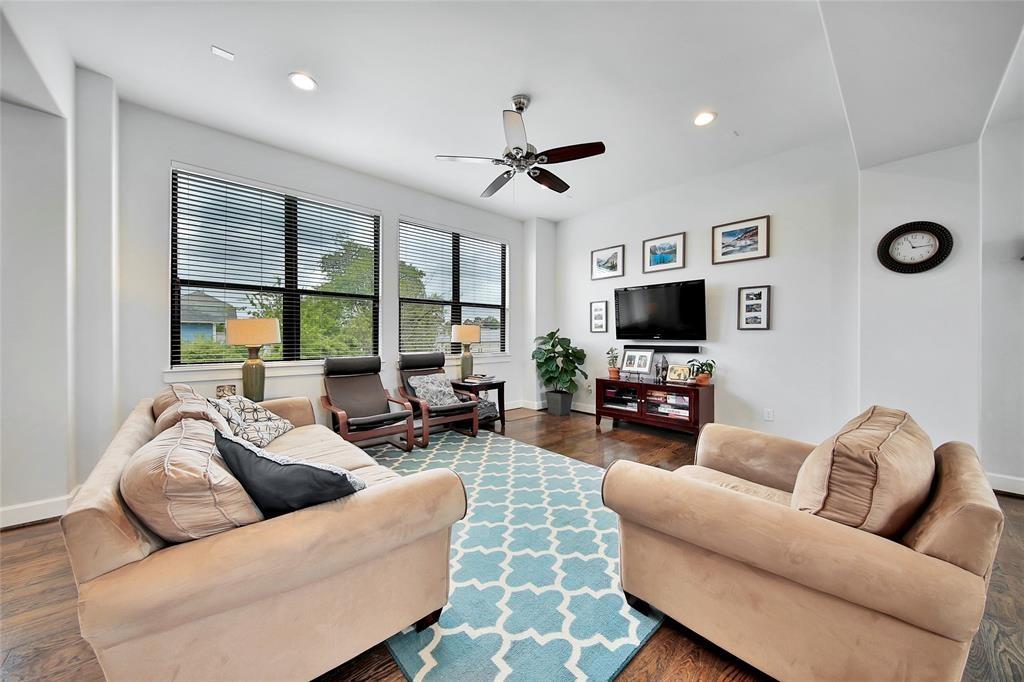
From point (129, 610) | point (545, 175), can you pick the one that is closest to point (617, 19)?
point (545, 175)

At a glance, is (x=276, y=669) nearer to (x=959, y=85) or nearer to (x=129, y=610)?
(x=129, y=610)

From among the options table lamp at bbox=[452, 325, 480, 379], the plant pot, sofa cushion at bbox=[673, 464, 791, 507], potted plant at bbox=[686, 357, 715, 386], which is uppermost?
table lamp at bbox=[452, 325, 480, 379]

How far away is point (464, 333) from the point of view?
4.73 metres

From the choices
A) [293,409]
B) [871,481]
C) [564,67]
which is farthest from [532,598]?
[564,67]

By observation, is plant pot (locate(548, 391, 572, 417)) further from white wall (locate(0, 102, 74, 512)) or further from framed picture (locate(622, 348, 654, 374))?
white wall (locate(0, 102, 74, 512))

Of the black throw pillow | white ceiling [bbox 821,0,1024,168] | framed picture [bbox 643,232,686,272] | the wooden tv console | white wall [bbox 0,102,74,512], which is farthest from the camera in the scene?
framed picture [bbox 643,232,686,272]

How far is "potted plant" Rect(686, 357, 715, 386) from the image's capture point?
13.4ft

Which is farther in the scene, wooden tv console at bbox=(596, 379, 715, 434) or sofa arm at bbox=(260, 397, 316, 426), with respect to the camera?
wooden tv console at bbox=(596, 379, 715, 434)

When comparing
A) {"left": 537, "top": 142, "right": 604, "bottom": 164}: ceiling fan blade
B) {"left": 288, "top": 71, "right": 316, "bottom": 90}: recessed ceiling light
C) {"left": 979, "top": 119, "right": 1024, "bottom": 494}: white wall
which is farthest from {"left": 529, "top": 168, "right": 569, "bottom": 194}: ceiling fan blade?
{"left": 979, "top": 119, "right": 1024, "bottom": 494}: white wall

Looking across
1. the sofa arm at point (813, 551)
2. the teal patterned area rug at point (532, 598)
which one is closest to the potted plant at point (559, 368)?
the teal patterned area rug at point (532, 598)

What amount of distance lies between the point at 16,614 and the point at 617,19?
3.98 m

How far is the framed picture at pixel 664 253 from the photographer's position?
14.7 feet

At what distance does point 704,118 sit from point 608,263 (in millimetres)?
2297

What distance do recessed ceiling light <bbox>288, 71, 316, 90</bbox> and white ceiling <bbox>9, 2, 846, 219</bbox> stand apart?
5 centimetres
